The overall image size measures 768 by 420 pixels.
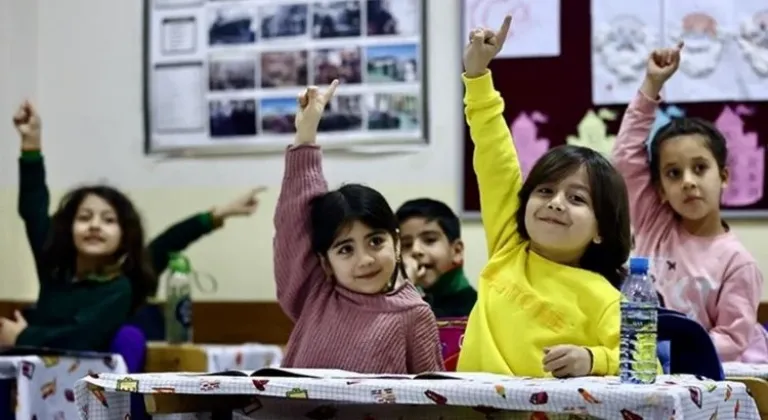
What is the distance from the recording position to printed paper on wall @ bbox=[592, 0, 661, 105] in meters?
2.97

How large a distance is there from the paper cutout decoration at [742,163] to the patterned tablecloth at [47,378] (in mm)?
1605

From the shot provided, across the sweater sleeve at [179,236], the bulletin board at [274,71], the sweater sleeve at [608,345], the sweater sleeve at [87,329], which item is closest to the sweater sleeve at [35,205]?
the sweater sleeve at [87,329]

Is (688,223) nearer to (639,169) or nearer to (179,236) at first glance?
(639,169)

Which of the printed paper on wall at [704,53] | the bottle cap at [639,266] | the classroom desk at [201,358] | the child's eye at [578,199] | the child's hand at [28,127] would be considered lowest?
the classroom desk at [201,358]

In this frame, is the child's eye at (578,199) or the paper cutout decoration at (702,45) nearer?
the child's eye at (578,199)

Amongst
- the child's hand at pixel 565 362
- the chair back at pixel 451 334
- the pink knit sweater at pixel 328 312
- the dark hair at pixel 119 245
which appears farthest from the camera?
the dark hair at pixel 119 245

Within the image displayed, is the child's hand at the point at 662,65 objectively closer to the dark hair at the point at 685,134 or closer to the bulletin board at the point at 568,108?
the dark hair at the point at 685,134

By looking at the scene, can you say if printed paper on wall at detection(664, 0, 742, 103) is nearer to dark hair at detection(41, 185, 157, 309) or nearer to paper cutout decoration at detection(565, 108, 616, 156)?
paper cutout decoration at detection(565, 108, 616, 156)

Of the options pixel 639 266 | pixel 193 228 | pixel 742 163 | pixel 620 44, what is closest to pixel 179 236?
pixel 193 228

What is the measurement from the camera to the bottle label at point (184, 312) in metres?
3.19

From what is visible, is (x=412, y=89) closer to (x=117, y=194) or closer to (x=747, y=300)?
(x=117, y=194)

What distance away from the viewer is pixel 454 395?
4.05 ft

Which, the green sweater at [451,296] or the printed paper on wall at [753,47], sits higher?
the printed paper on wall at [753,47]

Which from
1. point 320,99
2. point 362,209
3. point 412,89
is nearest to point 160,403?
point 362,209
